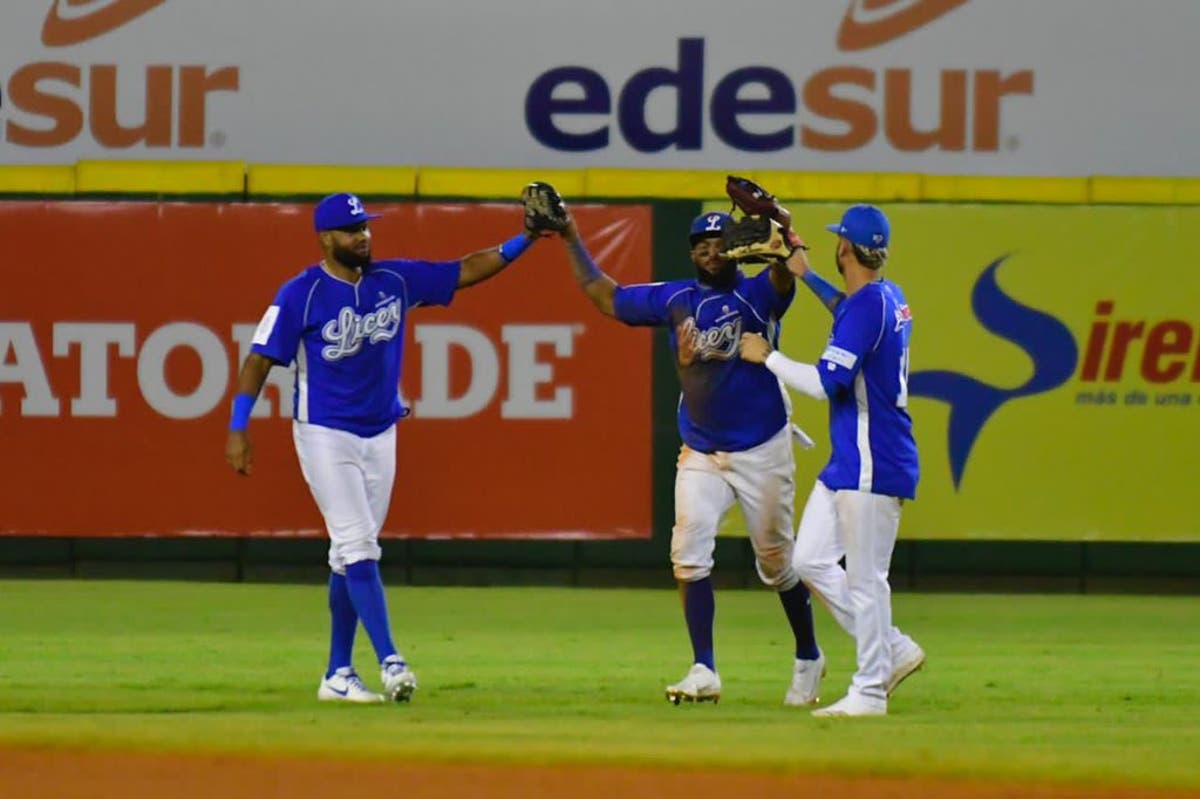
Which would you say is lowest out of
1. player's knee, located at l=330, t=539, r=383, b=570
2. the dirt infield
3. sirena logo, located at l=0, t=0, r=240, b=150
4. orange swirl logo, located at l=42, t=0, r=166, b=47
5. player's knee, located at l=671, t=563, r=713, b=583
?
the dirt infield

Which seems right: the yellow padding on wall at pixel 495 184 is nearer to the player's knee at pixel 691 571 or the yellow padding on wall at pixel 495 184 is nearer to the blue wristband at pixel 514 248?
the blue wristband at pixel 514 248

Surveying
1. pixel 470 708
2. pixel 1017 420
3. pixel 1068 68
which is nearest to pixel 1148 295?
pixel 1017 420

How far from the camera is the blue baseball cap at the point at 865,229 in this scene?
894cm

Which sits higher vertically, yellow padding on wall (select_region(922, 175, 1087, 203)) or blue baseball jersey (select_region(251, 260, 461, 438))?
yellow padding on wall (select_region(922, 175, 1087, 203))

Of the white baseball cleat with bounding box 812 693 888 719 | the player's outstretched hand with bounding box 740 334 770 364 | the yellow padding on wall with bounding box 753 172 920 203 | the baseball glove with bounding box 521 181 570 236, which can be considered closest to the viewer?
the white baseball cleat with bounding box 812 693 888 719

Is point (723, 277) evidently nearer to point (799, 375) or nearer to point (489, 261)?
point (799, 375)

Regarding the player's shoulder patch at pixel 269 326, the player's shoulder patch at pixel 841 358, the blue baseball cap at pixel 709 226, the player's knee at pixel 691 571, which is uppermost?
the blue baseball cap at pixel 709 226

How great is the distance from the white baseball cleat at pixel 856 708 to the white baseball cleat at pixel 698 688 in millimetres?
639

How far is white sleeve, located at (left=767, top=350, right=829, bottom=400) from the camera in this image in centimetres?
891

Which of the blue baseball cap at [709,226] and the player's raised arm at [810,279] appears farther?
the blue baseball cap at [709,226]

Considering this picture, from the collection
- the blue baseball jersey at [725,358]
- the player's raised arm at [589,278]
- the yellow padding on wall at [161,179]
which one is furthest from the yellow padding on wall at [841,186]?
the blue baseball jersey at [725,358]

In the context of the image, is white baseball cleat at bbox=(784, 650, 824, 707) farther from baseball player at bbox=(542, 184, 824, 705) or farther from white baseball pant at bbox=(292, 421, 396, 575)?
white baseball pant at bbox=(292, 421, 396, 575)

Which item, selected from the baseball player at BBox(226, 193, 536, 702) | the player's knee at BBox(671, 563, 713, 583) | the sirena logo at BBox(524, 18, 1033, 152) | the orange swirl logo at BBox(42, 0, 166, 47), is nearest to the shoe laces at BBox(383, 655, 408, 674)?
the baseball player at BBox(226, 193, 536, 702)

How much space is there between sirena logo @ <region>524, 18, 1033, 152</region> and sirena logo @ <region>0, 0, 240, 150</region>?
2.52m
